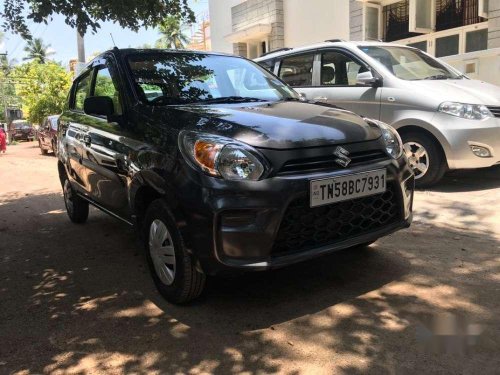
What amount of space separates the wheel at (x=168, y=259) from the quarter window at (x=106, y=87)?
1.06 metres

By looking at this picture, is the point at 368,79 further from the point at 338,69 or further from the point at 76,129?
the point at 76,129

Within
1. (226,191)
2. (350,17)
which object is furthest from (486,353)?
(350,17)

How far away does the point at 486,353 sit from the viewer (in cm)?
254

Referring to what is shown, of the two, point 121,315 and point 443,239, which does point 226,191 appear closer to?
point 121,315

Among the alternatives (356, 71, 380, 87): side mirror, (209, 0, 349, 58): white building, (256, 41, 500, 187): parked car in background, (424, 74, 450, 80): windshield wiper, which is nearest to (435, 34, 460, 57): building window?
(209, 0, 349, 58): white building

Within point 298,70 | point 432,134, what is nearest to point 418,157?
point 432,134

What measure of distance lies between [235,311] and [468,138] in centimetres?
380

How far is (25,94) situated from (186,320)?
29826 millimetres

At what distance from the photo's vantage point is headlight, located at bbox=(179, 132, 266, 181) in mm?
2781

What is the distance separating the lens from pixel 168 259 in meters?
3.19

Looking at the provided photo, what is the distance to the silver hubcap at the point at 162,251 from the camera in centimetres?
315

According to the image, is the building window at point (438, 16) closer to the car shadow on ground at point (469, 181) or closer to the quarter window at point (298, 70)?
the car shadow on ground at point (469, 181)

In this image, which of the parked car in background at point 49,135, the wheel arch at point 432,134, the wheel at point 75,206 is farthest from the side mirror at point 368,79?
the parked car in background at point 49,135

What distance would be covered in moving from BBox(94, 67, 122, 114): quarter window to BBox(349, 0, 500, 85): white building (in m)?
7.87
